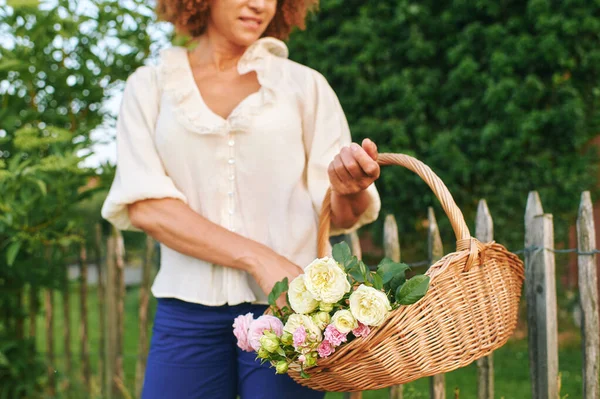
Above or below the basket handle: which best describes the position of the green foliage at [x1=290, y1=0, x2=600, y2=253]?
above

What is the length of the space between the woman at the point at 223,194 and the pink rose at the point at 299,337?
0.31 meters

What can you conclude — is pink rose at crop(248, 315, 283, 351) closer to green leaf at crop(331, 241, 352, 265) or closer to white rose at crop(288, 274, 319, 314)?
white rose at crop(288, 274, 319, 314)

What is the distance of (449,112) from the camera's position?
427 centimetres

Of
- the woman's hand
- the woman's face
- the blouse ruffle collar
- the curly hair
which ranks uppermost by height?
the curly hair

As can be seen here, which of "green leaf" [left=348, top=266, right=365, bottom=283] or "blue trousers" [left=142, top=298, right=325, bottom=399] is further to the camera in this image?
"blue trousers" [left=142, top=298, right=325, bottom=399]

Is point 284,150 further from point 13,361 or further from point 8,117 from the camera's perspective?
point 13,361

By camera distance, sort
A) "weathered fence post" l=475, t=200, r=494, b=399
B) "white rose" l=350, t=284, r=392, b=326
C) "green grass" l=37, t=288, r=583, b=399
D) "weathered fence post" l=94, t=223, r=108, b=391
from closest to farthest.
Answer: "white rose" l=350, t=284, r=392, b=326
"weathered fence post" l=475, t=200, r=494, b=399
"green grass" l=37, t=288, r=583, b=399
"weathered fence post" l=94, t=223, r=108, b=391

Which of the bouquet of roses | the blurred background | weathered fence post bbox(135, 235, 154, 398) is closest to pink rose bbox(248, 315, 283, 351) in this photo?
the bouquet of roses

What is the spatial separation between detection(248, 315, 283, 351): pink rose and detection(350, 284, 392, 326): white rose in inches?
7.0

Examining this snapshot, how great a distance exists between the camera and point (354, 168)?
1505mm

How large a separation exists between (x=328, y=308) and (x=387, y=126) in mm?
2946

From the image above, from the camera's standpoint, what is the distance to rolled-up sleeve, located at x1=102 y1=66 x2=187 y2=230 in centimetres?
172

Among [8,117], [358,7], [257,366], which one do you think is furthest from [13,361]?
[358,7]

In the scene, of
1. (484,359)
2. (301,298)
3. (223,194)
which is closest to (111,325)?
(484,359)
